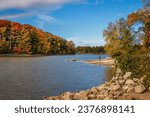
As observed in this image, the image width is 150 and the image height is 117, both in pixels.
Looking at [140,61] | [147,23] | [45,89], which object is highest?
[147,23]

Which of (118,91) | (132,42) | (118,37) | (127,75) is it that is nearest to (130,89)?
(118,91)

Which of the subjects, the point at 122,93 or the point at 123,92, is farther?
the point at 123,92

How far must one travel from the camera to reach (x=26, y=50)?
122 metres

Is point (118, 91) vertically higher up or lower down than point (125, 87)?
lower down

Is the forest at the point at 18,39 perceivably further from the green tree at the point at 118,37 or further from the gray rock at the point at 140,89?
the gray rock at the point at 140,89

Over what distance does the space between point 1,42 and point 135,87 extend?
98193 millimetres

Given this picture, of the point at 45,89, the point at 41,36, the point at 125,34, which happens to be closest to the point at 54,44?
the point at 41,36

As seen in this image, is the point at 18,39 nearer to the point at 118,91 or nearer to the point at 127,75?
the point at 127,75

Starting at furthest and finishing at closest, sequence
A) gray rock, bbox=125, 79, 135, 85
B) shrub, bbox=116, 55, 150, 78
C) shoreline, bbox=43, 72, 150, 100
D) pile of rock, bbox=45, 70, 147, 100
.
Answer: shrub, bbox=116, 55, 150, 78, gray rock, bbox=125, 79, 135, 85, pile of rock, bbox=45, 70, 147, 100, shoreline, bbox=43, 72, 150, 100

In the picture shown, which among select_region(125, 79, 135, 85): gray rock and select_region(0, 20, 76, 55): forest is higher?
select_region(0, 20, 76, 55): forest

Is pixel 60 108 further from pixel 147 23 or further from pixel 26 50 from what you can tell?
pixel 26 50

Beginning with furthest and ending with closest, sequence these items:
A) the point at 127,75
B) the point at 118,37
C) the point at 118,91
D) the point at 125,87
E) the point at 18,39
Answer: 1. the point at 18,39
2. the point at 118,37
3. the point at 127,75
4. the point at 125,87
5. the point at 118,91

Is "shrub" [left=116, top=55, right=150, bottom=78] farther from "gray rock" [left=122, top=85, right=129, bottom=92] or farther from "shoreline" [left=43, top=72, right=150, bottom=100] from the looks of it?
"gray rock" [left=122, top=85, right=129, bottom=92]

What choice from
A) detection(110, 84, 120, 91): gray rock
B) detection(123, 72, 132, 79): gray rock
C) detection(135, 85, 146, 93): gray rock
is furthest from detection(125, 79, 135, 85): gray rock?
detection(135, 85, 146, 93): gray rock
